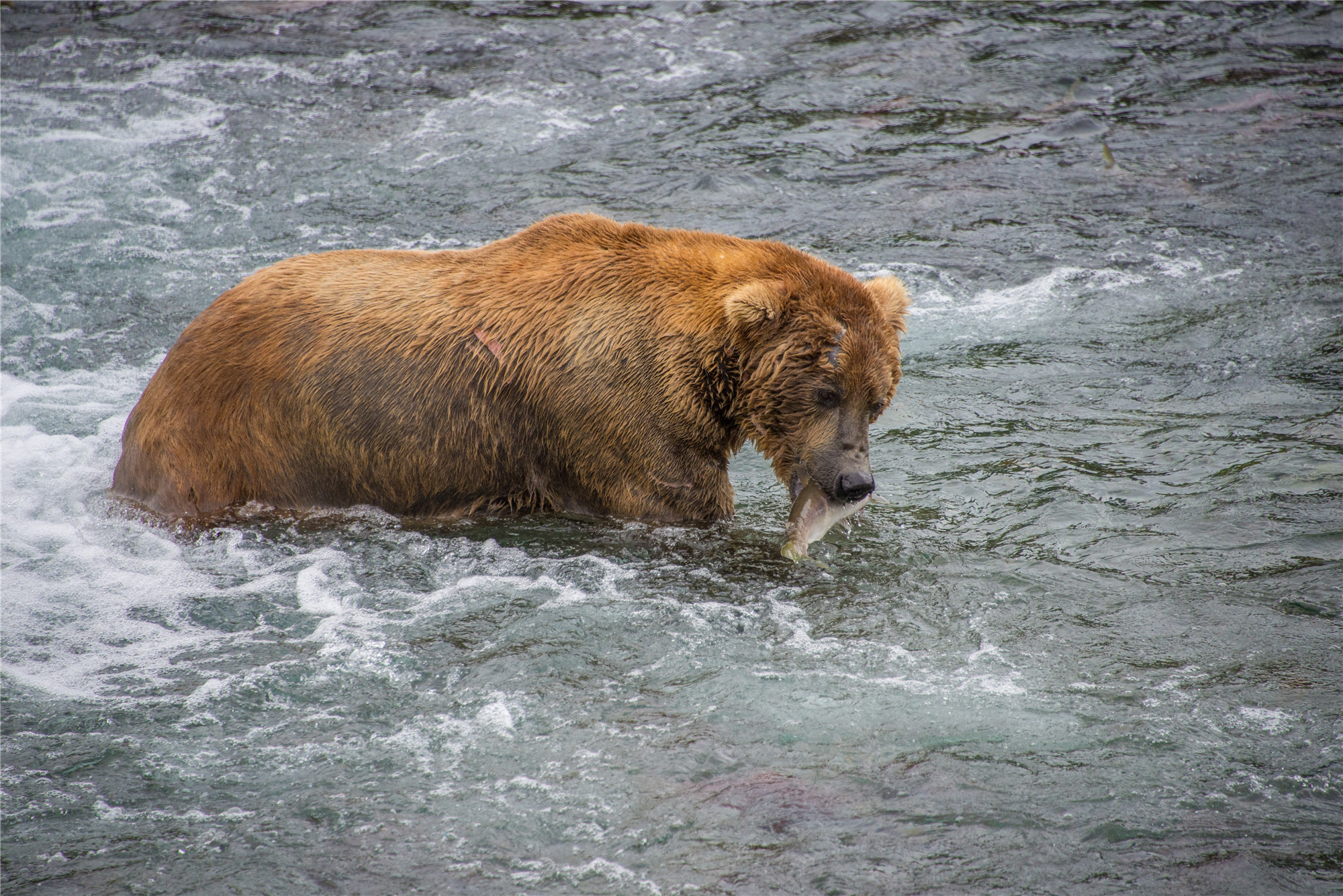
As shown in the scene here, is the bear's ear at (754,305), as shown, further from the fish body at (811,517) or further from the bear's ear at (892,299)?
the fish body at (811,517)

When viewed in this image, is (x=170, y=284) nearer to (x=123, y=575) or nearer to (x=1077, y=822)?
(x=123, y=575)

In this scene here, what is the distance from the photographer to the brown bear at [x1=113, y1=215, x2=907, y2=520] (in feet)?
18.3

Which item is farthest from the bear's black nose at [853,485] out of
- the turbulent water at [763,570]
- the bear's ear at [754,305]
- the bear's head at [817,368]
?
the bear's ear at [754,305]

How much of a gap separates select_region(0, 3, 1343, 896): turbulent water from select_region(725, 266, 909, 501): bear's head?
1.79 feet

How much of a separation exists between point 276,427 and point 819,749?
3.27 meters

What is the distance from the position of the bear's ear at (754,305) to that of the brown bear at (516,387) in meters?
0.06

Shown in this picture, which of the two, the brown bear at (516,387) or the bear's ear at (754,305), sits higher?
the bear's ear at (754,305)

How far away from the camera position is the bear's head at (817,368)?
5.43 m

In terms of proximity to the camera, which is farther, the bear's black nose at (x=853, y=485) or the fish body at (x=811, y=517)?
the fish body at (x=811, y=517)

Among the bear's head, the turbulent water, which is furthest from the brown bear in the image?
the turbulent water

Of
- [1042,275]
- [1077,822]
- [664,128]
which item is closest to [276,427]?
[1077,822]

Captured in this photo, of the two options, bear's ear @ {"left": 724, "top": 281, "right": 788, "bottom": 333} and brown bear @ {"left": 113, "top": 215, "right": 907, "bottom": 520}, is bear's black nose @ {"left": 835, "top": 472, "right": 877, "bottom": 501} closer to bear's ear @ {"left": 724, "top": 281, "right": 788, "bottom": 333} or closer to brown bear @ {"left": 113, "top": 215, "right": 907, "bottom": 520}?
brown bear @ {"left": 113, "top": 215, "right": 907, "bottom": 520}

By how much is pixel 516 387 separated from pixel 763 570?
1.54 meters

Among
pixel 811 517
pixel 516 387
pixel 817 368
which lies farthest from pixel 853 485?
pixel 516 387
